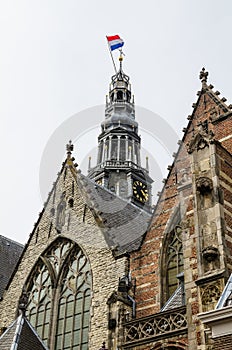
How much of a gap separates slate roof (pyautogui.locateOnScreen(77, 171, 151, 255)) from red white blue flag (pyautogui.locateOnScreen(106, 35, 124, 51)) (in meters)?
15.4

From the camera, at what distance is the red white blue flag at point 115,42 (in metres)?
35.1

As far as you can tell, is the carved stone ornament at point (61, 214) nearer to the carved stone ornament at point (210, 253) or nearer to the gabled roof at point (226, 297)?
the carved stone ornament at point (210, 253)

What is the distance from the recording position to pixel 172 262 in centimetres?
1582

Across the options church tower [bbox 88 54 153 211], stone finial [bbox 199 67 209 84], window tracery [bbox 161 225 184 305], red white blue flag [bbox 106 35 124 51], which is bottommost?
window tracery [bbox 161 225 184 305]

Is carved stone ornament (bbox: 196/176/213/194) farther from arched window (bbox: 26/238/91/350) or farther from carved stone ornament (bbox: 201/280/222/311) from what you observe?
arched window (bbox: 26/238/91/350)

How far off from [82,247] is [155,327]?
18.9 feet

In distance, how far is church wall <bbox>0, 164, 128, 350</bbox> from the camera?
16516mm

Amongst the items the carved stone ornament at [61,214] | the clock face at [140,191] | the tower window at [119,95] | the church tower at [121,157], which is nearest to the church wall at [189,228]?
the carved stone ornament at [61,214]

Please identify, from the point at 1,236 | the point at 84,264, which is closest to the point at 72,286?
the point at 84,264

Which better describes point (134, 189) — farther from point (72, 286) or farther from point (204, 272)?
point (204, 272)

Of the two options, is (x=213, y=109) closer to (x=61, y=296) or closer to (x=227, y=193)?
(x=227, y=193)

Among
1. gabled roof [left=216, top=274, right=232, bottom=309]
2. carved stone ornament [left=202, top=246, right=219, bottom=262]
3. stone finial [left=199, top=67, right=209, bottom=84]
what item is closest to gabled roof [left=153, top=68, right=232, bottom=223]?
stone finial [left=199, top=67, right=209, bottom=84]

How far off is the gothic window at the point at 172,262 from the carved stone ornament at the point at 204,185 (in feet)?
15.1

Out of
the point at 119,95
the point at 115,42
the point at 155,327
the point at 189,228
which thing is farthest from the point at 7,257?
the point at 119,95
